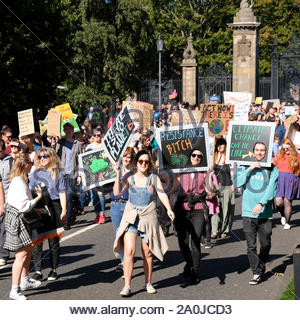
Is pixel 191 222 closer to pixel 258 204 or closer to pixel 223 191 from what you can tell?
pixel 258 204

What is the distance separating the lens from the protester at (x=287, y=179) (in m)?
11.7

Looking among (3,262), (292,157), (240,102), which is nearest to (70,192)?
(3,262)

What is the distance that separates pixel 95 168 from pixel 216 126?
651 centimetres

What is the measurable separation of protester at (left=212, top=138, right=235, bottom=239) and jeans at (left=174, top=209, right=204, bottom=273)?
2.78 m

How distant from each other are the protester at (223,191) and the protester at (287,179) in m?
1.06

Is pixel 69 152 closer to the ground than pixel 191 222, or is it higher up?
higher up

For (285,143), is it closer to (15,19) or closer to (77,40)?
(15,19)

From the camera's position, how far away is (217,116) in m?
15.7

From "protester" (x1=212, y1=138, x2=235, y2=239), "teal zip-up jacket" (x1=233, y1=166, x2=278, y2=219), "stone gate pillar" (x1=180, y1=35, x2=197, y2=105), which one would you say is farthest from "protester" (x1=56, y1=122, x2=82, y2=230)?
"stone gate pillar" (x1=180, y1=35, x2=197, y2=105)

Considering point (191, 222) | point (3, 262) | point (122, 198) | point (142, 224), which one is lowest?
point (3, 262)

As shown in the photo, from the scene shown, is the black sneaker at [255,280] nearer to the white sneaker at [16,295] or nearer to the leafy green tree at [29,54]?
the white sneaker at [16,295]

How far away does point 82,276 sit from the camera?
27.6ft

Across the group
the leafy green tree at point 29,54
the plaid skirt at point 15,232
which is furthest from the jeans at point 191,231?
the leafy green tree at point 29,54

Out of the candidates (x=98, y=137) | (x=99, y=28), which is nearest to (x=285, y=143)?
(x=98, y=137)
